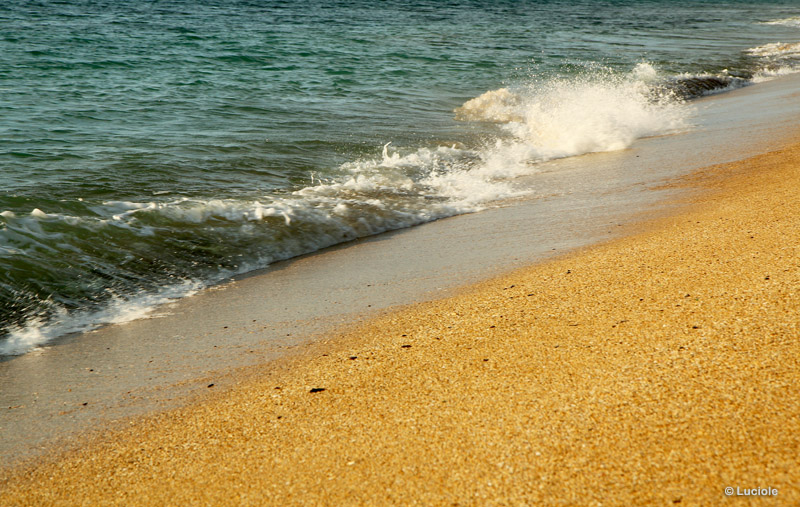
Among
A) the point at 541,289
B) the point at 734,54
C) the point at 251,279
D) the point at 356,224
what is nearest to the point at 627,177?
the point at 356,224

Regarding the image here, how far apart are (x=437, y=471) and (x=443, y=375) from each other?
62 centimetres

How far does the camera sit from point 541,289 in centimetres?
349

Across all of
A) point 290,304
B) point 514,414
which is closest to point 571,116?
point 290,304

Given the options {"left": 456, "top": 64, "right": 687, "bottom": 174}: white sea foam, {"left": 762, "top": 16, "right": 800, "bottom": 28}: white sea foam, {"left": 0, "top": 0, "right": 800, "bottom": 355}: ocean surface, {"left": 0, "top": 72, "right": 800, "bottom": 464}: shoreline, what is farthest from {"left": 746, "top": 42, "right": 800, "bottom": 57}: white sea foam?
{"left": 0, "top": 72, "right": 800, "bottom": 464}: shoreline

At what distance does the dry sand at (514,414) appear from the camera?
1955 millimetres

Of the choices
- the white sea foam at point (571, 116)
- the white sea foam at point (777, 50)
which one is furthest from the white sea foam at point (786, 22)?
the white sea foam at point (571, 116)

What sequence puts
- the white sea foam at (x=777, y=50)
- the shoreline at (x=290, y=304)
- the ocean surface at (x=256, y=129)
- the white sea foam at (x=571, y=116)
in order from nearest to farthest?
the shoreline at (x=290, y=304)
the ocean surface at (x=256, y=129)
the white sea foam at (x=571, y=116)
the white sea foam at (x=777, y=50)

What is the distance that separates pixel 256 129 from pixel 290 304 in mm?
5411

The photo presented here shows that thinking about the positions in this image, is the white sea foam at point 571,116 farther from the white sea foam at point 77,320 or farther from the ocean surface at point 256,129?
the white sea foam at point 77,320

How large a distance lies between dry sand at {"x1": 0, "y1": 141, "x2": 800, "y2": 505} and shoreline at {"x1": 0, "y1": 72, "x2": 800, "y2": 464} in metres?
0.23

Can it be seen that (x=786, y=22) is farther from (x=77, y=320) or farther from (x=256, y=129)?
(x=77, y=320)

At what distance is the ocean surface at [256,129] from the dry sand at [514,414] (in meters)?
1.49

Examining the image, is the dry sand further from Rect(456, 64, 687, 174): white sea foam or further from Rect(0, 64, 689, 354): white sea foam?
Rect(456, 64, 687, 174): white sea foam

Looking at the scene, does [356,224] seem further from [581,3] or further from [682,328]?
[581,3]
